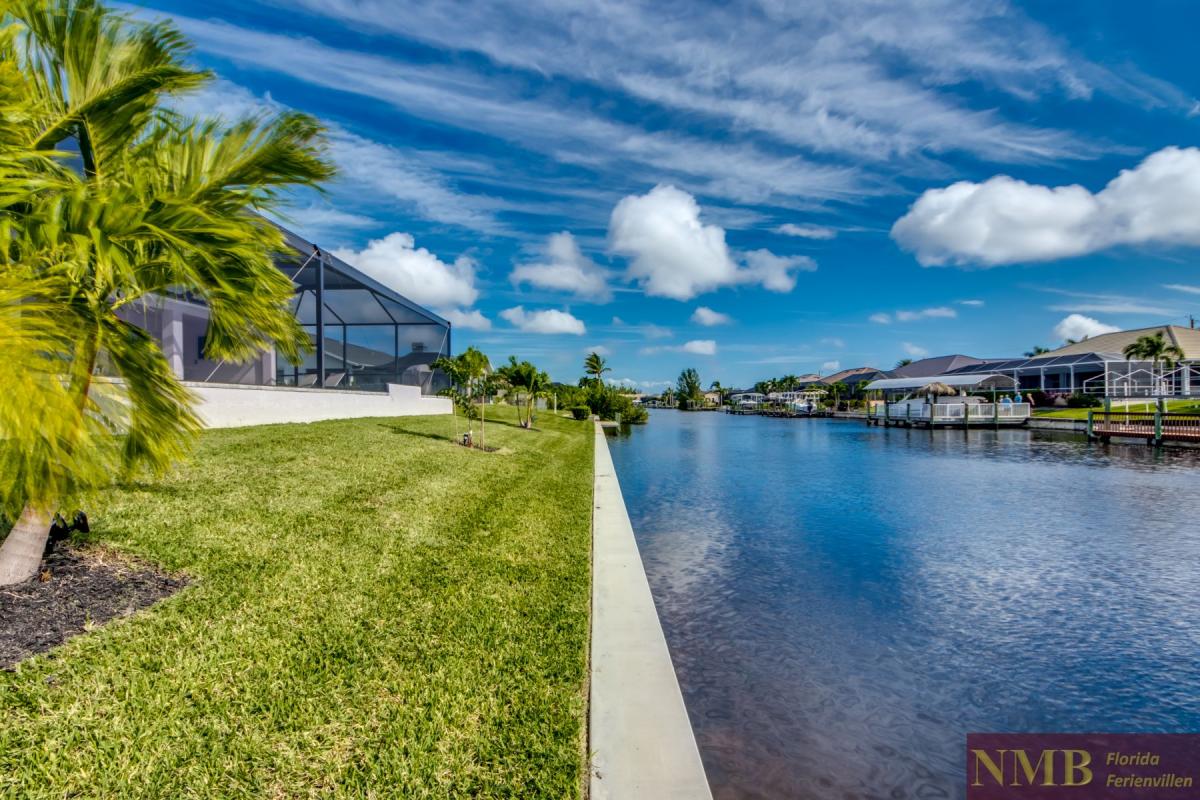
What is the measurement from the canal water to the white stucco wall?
8050 mm

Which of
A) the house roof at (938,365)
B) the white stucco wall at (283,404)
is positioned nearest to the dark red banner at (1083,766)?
the white stucco wall at (283,404)

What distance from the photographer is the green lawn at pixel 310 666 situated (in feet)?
9.40

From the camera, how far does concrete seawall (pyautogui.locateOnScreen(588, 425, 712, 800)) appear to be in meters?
3.00

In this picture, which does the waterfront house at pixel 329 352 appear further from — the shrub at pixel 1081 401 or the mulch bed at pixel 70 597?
the shrub at pixel 1081 401

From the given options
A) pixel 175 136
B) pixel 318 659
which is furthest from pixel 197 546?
pixel 175 136

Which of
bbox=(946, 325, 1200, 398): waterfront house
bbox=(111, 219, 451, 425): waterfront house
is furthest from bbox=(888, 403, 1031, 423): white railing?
bbox=(111, 219, 451, 425): waterfront house

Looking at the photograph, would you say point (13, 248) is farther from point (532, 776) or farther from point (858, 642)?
point (858, 642)

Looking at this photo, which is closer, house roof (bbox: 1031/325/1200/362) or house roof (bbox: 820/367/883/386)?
house roof (bbox: 1031/325/1200/362)

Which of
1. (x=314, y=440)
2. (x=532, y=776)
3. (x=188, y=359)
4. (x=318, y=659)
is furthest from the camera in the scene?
(x=188, y=359)

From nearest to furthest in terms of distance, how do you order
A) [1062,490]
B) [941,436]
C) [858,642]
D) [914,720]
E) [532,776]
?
[532,776] < [914,720] < [858,642] < [1062,490] < [941,436]

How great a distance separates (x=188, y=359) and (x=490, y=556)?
54.2ft

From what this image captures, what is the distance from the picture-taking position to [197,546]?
569 centimetres

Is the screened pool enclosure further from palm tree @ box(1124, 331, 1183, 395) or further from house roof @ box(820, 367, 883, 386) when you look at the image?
house roof @ box(820, 367, 883, 386)

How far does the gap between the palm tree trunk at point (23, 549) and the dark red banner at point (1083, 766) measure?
695cm
